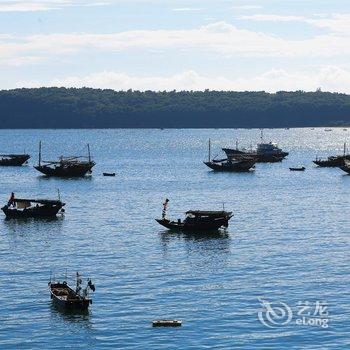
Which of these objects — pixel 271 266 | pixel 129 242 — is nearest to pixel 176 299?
pixel 271 266

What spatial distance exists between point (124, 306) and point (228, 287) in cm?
1145

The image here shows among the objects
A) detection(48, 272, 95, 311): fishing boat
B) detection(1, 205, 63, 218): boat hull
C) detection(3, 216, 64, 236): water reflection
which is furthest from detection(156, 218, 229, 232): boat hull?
detection(48, 272, 95, 311): fishing boat

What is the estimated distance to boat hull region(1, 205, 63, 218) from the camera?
5207 inches

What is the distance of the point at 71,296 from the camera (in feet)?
258

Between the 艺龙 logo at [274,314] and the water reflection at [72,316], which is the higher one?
the 艺龙 logo at [274,314]

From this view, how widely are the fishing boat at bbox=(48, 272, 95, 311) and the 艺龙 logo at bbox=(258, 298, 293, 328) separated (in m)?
13.7

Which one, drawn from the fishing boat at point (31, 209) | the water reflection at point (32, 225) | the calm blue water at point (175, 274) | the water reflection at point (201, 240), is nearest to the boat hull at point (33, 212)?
the fishing boat at point (31, 209)

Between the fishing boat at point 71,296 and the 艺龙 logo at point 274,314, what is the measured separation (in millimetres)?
13654

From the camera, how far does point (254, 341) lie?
2731 inches

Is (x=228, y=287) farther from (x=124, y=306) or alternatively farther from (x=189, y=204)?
(x=189, y=204)

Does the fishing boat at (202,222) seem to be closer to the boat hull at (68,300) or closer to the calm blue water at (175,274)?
the calm blue water at (175,274)

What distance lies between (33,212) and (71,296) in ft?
183

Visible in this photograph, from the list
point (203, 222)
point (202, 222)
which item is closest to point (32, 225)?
point (202, 222)

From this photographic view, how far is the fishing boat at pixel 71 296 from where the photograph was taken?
253 feet
